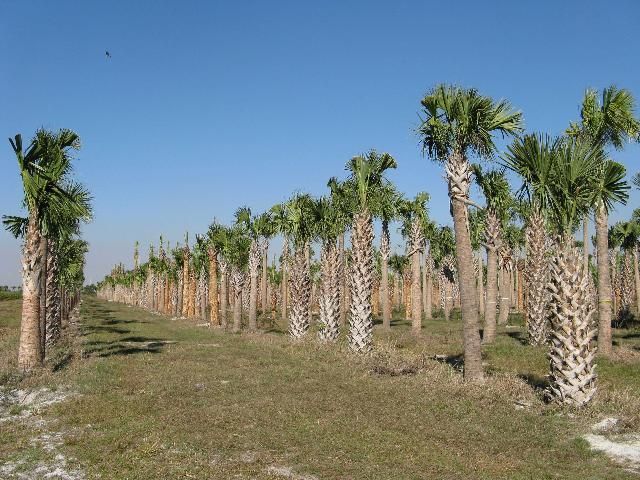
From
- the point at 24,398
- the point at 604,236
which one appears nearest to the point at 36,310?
the point at 24,398

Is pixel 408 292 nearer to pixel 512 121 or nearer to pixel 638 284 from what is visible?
pixel 638 284

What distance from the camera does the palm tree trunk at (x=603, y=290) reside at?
72.6 feet

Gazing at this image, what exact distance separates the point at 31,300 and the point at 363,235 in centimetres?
1324

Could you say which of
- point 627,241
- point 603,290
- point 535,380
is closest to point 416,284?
point 603,290

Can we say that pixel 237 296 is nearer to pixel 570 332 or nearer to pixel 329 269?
pixel 329 269

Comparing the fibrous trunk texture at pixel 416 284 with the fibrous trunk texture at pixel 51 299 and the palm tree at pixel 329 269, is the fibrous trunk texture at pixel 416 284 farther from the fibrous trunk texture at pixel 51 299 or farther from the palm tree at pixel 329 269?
the fibrous trunk texture at pixel 51 299

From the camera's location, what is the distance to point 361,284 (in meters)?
24.1

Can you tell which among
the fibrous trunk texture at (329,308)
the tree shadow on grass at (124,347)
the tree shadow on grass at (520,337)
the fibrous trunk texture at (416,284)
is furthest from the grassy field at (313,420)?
the fibrous trunk texture at (416,284)

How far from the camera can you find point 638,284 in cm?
5131

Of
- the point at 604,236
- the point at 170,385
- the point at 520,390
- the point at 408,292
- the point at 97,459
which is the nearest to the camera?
the point at 97,459

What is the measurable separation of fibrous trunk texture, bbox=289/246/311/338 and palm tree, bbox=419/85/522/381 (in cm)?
1397

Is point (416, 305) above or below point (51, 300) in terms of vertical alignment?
below

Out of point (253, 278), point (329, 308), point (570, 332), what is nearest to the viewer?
point (570, 332)

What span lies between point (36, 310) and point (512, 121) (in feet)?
55.8
